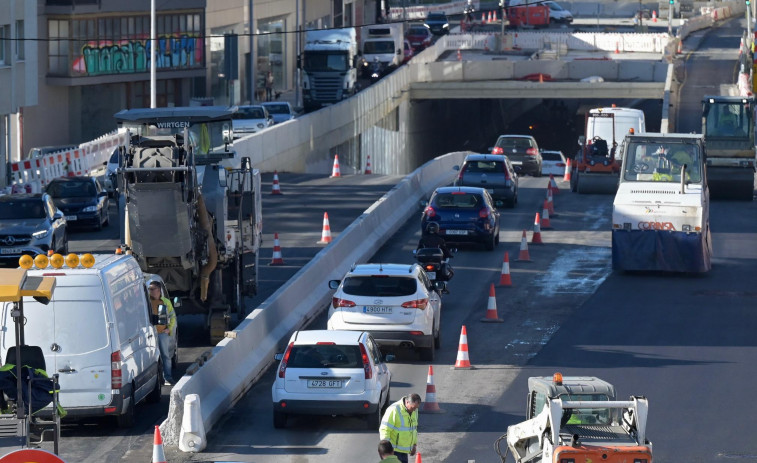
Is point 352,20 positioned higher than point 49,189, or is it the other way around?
point 352,20

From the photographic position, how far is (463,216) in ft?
111

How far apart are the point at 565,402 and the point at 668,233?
675 inches

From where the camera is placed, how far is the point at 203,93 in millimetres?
73500

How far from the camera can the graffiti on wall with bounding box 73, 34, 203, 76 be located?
200 feet

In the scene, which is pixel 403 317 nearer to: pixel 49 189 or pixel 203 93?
pixel 49 189

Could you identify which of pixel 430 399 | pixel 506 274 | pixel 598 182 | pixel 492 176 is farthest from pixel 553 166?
pixel 430 399

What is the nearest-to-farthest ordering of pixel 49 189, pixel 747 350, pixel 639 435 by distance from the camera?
pixel 639 435
pixel 747 350
pixel 49 189

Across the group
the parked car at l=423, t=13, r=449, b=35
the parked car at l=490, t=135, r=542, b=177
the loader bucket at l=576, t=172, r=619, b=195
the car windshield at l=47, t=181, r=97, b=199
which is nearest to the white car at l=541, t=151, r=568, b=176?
the parked car at l=490, t=135, r=542, b=177

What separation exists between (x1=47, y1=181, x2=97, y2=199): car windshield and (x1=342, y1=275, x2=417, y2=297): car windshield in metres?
15.6

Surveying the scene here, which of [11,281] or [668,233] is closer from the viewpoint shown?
[11,281]

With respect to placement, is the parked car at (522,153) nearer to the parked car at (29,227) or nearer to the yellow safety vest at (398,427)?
the parked car at (29,227)

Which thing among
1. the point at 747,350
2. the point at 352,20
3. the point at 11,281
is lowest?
the point at 747,350

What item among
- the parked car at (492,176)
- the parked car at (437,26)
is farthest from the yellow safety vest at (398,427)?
the parked car at (437,26)

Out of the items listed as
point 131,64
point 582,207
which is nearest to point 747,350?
point 582,207
